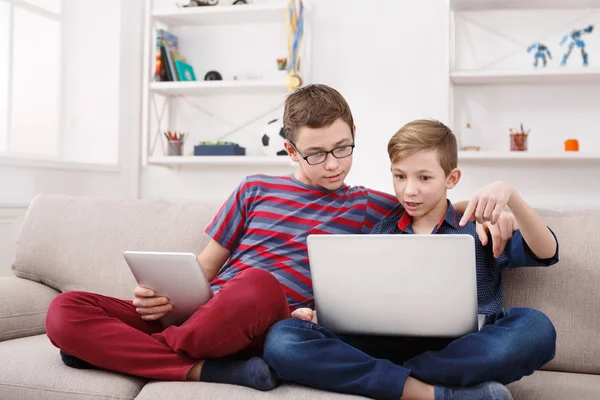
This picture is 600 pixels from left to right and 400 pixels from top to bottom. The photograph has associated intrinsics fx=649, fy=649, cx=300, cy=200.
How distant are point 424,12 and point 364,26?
29cm

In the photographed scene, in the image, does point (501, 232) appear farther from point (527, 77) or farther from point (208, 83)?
point (208, 83)

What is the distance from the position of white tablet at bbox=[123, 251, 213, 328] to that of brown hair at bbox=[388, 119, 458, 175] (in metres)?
0.54

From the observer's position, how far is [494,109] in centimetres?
305

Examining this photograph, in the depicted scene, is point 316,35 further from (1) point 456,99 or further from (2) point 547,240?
(2) point 547,240

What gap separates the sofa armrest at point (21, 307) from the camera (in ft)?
5.31

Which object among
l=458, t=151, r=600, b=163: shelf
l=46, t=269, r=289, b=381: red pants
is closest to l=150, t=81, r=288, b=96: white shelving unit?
l=458, t=151, r=600, b=163: shelf

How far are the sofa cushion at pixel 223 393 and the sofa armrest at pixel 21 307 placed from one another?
0.57 m

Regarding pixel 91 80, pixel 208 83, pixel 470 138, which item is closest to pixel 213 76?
pixel 208 83

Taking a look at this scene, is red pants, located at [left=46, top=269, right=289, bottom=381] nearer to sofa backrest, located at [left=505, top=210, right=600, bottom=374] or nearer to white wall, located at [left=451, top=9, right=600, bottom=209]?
sofa backrest, located at [left=505, top=210, right=600, bottom=374]

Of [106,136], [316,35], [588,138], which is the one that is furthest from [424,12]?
[106,136]

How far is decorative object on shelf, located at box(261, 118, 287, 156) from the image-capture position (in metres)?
3.18

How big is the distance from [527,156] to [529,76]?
0.35m

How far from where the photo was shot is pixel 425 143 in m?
1.48

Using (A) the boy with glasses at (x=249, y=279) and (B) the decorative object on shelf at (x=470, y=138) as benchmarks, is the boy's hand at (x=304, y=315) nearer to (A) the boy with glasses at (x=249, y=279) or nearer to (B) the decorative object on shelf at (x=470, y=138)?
(A) the boy with glasses at (x=249, y=279)
